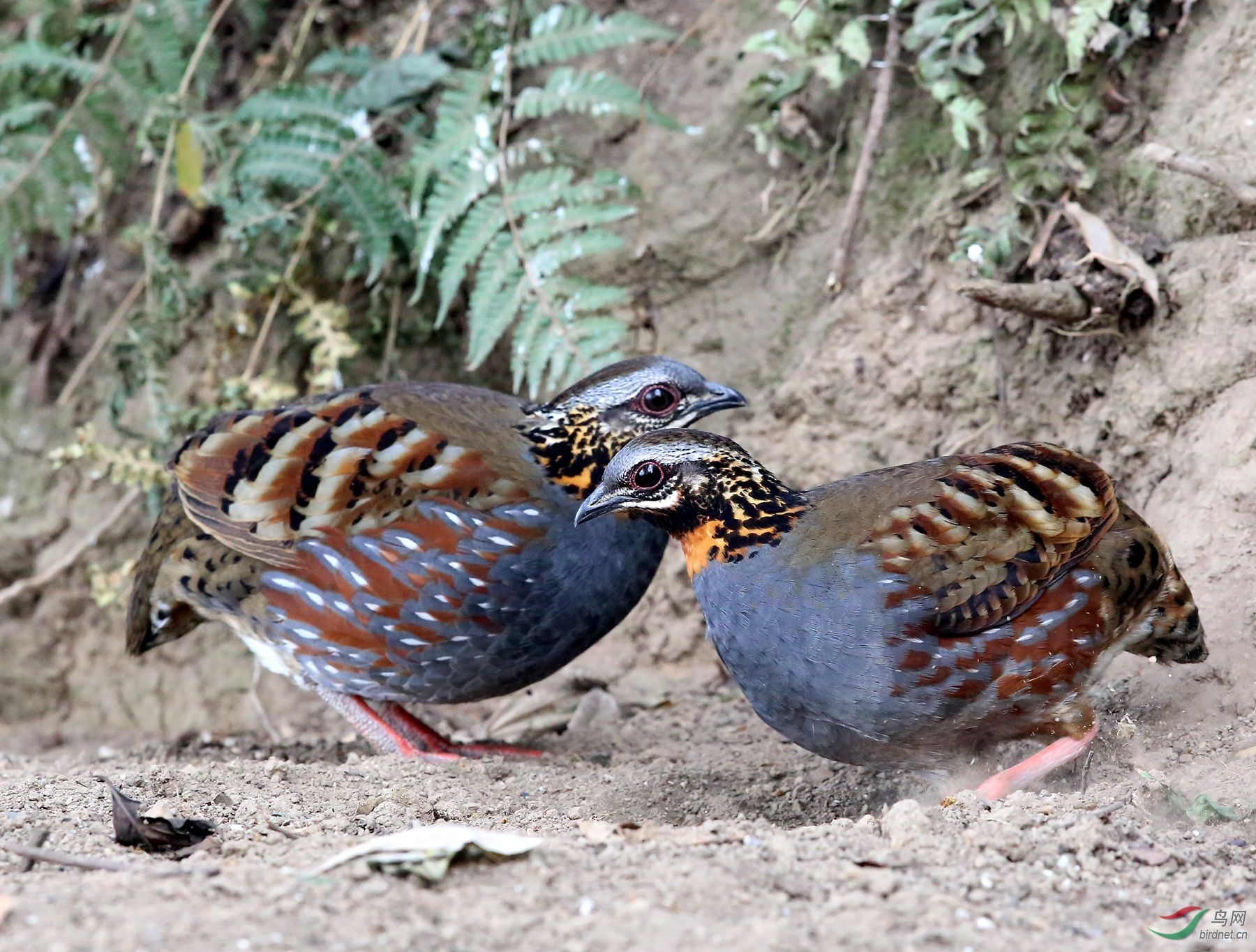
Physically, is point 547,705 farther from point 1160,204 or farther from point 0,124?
point 0,124

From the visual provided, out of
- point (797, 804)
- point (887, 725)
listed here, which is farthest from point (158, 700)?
point (887, 725)

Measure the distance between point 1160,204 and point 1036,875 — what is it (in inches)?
130

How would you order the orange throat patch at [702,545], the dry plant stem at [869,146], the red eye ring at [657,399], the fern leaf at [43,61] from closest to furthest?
the orange throat patch at [702,545], the red eye ring at [657,399], the dry plant stem at [869,146], the fern leaf at [43,61]

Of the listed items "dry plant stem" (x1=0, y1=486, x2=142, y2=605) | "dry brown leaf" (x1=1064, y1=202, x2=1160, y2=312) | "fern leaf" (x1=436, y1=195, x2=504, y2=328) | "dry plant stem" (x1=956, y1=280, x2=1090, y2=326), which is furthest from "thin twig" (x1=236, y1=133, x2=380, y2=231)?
"dry brown leaf" (x1=1064, y1=202, x2=1160, y2=312)

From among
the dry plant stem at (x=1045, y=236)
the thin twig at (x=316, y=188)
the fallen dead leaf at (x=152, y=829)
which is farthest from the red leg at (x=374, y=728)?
the dry plant stem at (x=1045, y=236)

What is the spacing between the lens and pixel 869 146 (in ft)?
19.6

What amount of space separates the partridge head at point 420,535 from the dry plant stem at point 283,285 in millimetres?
1408

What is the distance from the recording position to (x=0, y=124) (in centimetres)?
706

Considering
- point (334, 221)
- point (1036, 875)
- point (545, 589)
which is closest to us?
point (1036, 875)

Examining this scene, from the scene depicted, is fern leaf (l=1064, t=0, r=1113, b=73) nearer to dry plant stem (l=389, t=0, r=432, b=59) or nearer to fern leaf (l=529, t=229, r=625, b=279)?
fern leaf (l=529, t=229, r=625, b=279)

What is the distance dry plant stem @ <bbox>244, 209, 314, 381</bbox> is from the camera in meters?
6.80

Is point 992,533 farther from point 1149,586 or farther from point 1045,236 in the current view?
point 1045,236

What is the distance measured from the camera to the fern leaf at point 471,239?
20.4 ft

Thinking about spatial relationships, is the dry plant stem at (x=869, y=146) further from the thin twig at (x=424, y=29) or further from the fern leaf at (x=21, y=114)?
the fern leaf at (x=21, y=114)
